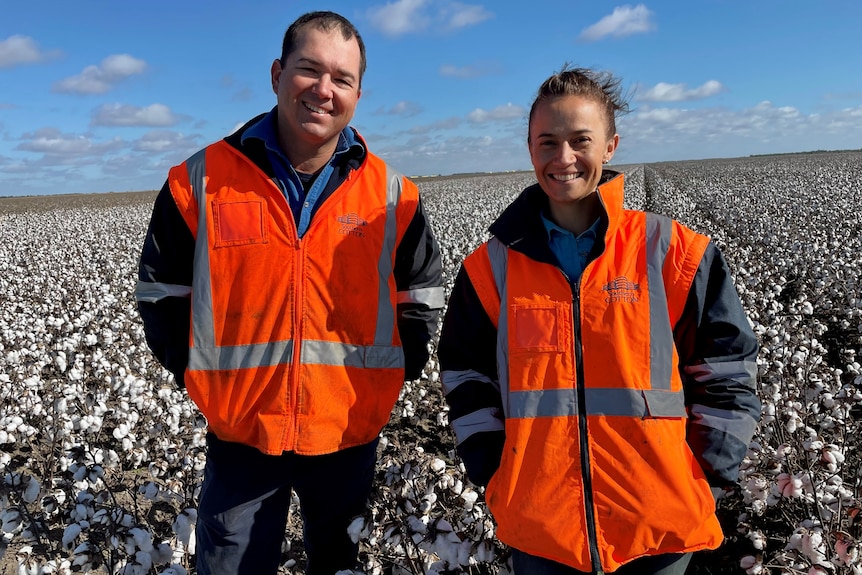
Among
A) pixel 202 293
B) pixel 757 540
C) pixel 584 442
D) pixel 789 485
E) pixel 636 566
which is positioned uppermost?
pixel 202 293

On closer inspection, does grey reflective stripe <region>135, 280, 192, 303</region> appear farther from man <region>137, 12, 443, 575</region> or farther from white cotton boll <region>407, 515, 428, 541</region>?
white cotton boll <region>407, 515, 428, 541</region>

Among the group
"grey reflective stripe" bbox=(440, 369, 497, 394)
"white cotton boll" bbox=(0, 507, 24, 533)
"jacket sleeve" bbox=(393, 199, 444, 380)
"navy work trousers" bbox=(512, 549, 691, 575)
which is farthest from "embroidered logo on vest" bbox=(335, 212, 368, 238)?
"white cotton boll" bbox=(0, 507, 24, 533)

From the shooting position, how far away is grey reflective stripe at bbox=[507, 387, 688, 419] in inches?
76.9

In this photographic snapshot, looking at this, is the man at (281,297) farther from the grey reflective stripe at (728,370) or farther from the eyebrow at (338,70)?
the grey reflective stripe at (728,370)

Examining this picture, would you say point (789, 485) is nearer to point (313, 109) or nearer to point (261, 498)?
point (261, 498)

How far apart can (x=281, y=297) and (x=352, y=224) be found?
0.40 metres

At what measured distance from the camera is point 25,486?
3432 millimetres

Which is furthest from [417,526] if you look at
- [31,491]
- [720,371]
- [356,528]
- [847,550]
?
[31,491]

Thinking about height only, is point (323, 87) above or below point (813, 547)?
above

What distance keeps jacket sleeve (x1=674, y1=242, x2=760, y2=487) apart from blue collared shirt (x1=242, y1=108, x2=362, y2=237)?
1.44m

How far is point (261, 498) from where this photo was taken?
2.49 metres

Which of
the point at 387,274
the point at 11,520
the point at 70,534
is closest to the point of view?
the point at 387,274

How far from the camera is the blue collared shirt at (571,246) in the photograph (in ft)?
6.98

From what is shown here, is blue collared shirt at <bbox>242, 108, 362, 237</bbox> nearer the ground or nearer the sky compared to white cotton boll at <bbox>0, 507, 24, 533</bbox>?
nearer the sky
